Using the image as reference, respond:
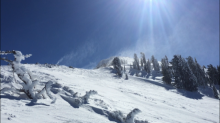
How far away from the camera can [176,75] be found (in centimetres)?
3941

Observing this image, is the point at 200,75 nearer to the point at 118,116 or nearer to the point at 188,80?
the point at 188,80

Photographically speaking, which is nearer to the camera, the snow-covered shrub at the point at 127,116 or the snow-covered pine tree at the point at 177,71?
the snow-covered shrub at the point at 127,116

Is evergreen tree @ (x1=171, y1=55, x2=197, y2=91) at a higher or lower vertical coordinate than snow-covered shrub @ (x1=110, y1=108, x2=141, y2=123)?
higher

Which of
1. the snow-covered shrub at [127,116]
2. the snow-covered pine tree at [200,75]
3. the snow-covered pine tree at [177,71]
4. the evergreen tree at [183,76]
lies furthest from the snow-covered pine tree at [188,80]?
the snow-covered shrub at [127,116]

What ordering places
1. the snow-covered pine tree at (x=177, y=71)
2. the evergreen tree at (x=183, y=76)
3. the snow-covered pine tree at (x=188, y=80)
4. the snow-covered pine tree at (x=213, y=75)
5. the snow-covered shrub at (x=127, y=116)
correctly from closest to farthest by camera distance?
1. the snow-covered shrub at (x=127, y=116)
2. the snow-covered pine tree at (x=188, y=80)
3. the evergreen tree at (x=183, y=76)
4. the snow-covered pine tree at (x=177, y=71)
5. the snow-covered pine tree at (x=213, y=75)

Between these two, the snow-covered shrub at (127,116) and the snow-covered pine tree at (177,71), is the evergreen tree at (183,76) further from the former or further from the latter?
the snow-covered shrub at (127,116)

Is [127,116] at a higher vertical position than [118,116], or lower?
higher

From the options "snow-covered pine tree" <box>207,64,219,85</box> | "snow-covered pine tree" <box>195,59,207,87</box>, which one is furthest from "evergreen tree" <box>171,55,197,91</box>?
"snow-covered pine tree" <box>207,64,219,85</box>

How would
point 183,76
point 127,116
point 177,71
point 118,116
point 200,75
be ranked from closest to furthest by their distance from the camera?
point 127,116
point 118,116
point 183,76
point 177,71
point 200,75

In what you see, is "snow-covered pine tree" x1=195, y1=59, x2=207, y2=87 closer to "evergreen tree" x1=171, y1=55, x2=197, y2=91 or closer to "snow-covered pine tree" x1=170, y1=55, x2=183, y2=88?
"evergreen tree" x1=171, y1=55, x2=197, y2=91

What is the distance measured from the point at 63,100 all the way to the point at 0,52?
18.6ft

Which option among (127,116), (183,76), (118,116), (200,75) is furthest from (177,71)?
(118,116)

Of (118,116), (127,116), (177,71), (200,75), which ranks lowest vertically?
(118,116)

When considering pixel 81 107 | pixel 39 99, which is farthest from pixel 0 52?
pixel 81 107
